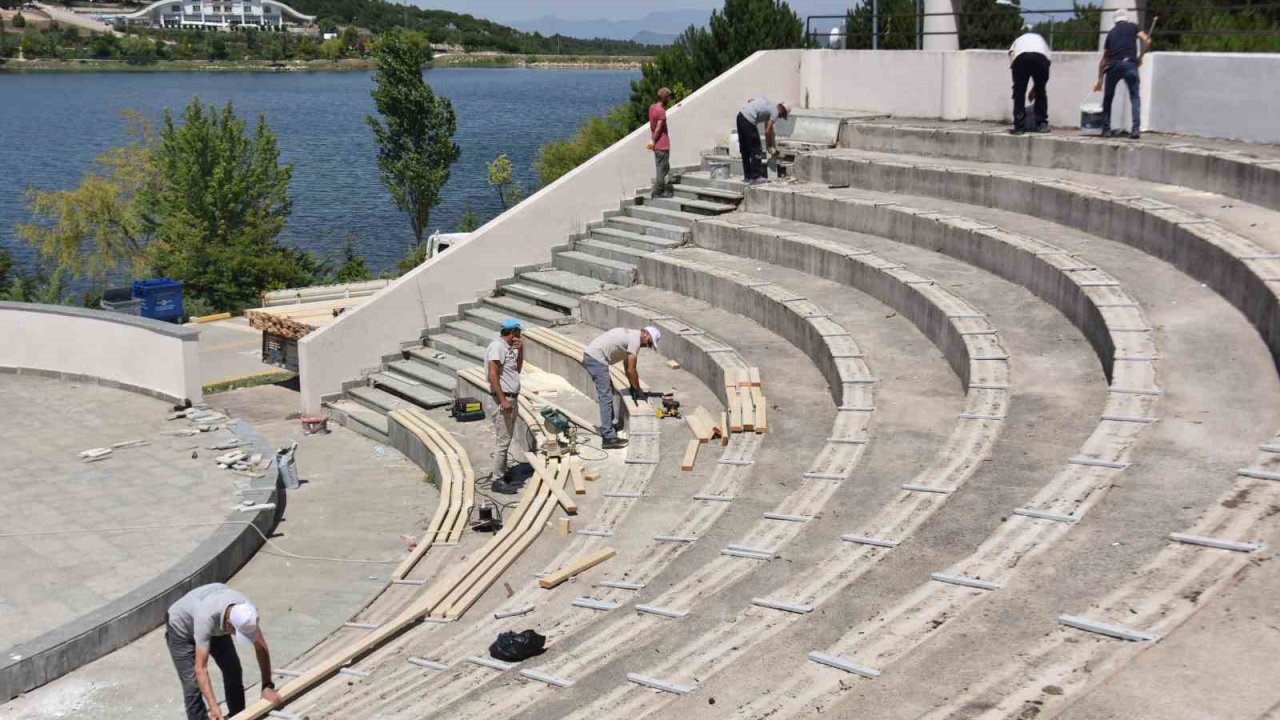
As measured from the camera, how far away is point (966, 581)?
780 cm

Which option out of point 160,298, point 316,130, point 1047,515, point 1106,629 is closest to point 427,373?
point 160,298

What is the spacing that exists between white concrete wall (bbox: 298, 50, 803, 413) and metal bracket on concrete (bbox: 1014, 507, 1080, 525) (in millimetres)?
13191

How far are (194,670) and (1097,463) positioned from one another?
639 cm

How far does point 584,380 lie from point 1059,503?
31.9ft

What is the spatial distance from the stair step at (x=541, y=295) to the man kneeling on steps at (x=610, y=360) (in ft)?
17.9

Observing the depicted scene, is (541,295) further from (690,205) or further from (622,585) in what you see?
(622,585)

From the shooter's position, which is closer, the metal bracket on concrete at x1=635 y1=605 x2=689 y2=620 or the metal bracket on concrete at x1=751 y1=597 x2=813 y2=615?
the metal bracket on concrete at x1=751 y1=597 x2=813 y2=615

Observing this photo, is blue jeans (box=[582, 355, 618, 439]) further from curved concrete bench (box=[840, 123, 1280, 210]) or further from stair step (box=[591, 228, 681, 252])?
curved concrete bench (box=[840, 123, 1280, 210])

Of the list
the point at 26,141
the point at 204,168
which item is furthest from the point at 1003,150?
the point at 26,141

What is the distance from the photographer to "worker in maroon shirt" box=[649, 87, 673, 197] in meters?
22.5

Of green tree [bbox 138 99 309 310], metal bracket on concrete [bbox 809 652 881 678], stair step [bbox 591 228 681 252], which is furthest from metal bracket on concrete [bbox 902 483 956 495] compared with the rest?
green tree [bbox 138 99 309 310]

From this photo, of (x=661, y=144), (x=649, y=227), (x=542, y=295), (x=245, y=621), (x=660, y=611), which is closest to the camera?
(x=245, y=621)

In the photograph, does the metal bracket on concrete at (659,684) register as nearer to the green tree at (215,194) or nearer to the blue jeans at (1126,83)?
the blue jeans at (1126,83)

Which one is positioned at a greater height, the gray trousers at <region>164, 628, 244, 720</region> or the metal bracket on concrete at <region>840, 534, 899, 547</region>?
the metal bracket on concrete at <region>840, 534, 899, 547</region>
